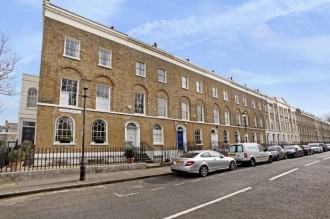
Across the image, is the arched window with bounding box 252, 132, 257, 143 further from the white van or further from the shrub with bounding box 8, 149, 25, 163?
the shrub with bounding box 8, 149, 25, 163

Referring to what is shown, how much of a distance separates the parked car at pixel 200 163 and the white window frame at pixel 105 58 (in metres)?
11.3

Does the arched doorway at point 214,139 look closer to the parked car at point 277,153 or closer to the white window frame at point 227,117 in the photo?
the white window frame at point 227,117

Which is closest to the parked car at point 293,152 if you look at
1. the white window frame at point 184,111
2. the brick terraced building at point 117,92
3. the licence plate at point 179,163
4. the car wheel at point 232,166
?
the brick terraced building at point 117,92

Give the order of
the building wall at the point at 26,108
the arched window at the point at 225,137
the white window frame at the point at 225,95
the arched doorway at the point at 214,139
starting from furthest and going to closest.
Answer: the white window frame at the point at 225,95 → the arched window at the point at 225,137 → the arched doorway at the point at 214,139 → the building wall at the point at 26,108

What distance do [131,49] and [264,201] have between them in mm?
18379

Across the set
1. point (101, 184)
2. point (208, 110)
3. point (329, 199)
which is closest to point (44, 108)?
point (101, 184)

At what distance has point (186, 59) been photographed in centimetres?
2794

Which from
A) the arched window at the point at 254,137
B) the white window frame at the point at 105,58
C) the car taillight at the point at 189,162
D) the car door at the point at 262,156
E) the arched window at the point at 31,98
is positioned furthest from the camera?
the arched window at the point at 254,137

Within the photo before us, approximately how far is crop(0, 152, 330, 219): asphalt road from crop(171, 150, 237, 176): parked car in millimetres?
2856

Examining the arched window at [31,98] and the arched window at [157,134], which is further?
the arched window at [31,98]

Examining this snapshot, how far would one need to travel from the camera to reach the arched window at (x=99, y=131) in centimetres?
1717

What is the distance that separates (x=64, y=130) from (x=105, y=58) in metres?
7.44

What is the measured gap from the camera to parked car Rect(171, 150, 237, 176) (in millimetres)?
12023

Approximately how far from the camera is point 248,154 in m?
16.4
